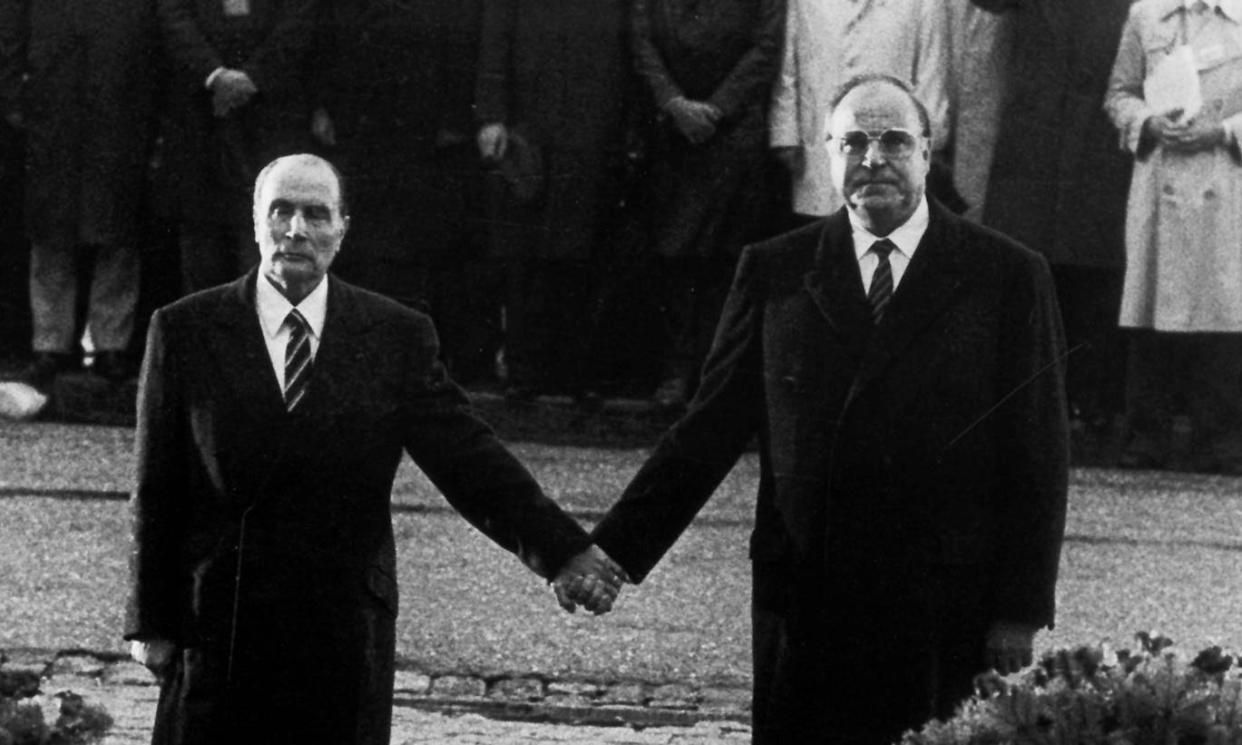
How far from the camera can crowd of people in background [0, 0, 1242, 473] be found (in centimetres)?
1246

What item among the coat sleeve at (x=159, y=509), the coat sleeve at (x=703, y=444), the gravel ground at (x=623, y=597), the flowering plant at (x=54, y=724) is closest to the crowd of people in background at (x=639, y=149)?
the gravel ground at (x=623, y=597)

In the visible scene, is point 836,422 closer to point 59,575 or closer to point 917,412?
point 917,412

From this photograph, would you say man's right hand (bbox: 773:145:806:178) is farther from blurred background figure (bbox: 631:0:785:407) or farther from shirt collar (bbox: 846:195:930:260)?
shirt collar (bbox: 846:195:930:260)

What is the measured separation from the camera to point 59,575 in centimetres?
1037

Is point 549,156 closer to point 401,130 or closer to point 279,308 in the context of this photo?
point 401,130

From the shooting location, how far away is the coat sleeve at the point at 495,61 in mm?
12617

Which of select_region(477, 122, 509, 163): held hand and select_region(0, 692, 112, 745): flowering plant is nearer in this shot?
select_region(0, 692, 112, 745): flowering plant

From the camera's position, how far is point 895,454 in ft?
23.7

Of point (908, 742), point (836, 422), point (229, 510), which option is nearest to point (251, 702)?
point (229, 510)

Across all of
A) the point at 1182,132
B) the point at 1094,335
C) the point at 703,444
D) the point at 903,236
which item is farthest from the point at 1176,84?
the point at 703,444

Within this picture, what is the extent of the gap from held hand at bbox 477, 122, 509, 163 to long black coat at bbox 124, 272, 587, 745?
5.26 meters

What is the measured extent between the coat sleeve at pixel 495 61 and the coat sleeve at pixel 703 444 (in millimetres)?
5106

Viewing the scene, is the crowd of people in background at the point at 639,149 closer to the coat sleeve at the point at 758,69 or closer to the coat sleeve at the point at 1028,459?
the coat sleeve at the point at 758,69

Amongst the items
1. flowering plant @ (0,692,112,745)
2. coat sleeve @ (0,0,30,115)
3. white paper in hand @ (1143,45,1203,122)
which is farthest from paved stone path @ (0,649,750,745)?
coat sleeve @ (0,0,30,115)
